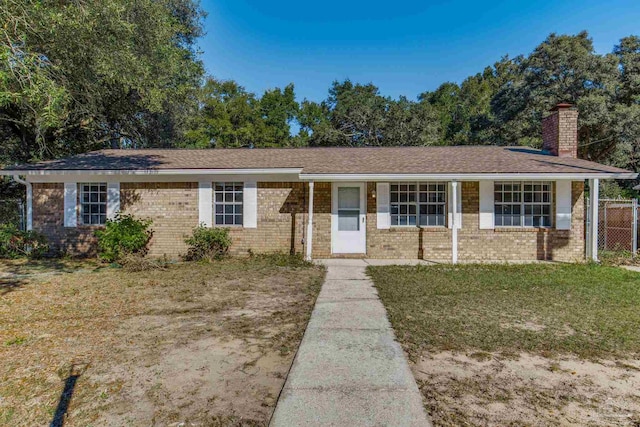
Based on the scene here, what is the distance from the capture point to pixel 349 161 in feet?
37.1

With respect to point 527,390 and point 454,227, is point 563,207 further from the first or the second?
point 527,390

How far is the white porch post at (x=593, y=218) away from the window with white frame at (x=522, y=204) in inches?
38.0

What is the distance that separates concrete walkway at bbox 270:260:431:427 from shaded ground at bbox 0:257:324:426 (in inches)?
8.1

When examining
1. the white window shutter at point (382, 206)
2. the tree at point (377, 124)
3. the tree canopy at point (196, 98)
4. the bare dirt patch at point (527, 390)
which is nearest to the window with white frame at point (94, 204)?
the tree canopy at point (196, 98)

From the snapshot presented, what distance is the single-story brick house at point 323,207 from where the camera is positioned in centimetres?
1034

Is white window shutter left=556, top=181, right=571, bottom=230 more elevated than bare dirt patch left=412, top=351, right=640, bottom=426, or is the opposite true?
white window shutter left=556, top=181, right=571, bottom=230

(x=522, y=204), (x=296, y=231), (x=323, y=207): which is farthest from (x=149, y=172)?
(x=522, y=204)

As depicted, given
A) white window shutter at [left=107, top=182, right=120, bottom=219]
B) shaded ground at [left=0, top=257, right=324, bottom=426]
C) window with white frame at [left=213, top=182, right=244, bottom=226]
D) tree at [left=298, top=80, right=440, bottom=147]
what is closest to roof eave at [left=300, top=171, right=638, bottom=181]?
window with white frame at [left=213, top=182, right=244, bottom=226]

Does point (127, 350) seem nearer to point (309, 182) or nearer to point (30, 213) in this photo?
point (309, 182)

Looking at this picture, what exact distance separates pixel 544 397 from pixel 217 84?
36.1 meters

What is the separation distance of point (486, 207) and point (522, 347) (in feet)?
22.9

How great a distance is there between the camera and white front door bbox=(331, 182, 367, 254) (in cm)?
1075

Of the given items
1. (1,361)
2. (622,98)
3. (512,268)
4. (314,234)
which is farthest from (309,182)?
(622,98)

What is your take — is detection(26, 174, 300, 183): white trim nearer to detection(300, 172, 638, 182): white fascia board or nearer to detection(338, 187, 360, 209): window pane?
detection(300, 172, 638, 182): white fascia board
